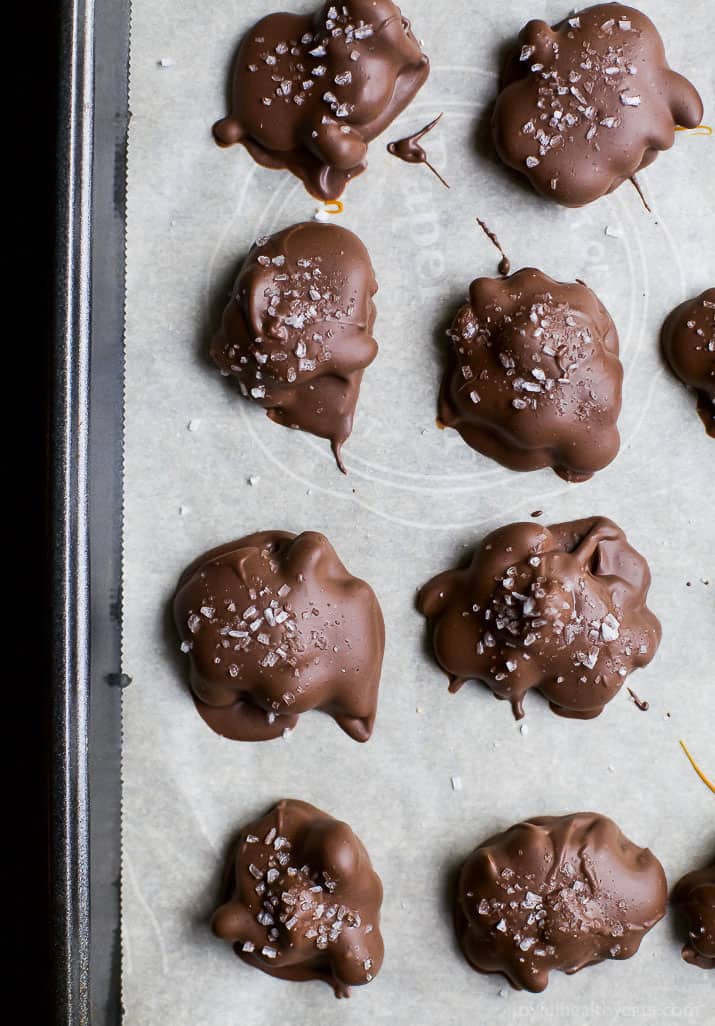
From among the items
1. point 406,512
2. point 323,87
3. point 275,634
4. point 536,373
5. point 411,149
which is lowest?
point 275,634

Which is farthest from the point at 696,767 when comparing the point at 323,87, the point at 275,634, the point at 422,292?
the point at 323,87

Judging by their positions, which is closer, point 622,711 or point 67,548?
point 67,548

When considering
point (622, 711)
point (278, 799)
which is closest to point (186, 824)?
point (278, 799)

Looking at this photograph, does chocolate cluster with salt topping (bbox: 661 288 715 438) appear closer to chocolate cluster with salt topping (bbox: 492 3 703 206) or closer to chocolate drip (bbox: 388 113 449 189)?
chocolate cluster with salt topping (bbox: 492 3 703 206)

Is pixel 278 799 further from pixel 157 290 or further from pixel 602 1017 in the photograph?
pixel 157 290

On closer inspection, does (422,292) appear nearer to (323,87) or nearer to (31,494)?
(323,87)
